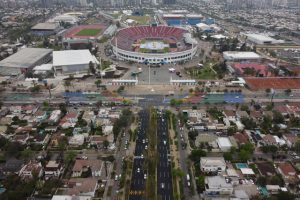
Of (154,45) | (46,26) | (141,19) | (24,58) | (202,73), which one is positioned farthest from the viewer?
(141,19)

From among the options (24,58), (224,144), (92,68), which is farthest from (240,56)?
(24,58)

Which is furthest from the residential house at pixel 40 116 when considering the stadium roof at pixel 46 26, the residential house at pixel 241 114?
the stadium roof at pixel 46 26

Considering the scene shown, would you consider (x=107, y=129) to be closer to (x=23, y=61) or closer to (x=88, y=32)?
(x=23, y=61)

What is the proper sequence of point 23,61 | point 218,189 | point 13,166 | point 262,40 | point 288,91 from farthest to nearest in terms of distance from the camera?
point 262,40 < point 23,61 < point 288,91 < point 13,166 < point 218,189

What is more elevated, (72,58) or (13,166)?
(72,58)

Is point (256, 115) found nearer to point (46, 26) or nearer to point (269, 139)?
point (269, 139)

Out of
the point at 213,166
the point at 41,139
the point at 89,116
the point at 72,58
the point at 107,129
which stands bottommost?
the point at 213,166

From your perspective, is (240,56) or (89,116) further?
(240,56)

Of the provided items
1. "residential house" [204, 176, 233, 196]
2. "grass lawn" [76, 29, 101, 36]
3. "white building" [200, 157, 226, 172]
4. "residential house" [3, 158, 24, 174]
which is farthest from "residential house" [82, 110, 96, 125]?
"grass lawn" [76, 29, 101, 36]

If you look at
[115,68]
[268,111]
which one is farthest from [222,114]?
[115,68]

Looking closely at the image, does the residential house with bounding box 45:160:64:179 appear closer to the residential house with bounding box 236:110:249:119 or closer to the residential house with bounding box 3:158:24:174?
the residential house with bounding box 3:158:24:174
